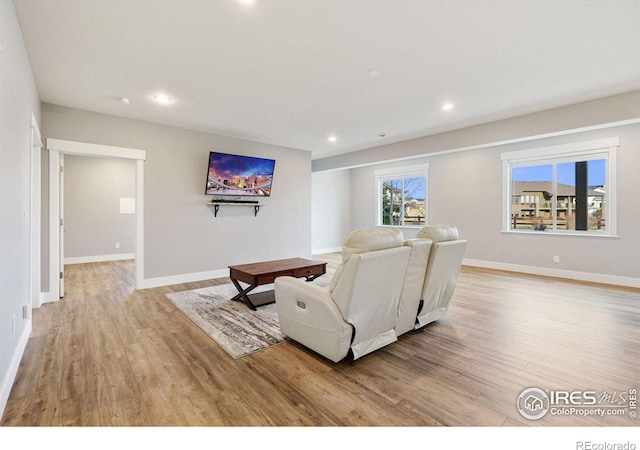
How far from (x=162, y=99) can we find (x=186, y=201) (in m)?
1.81

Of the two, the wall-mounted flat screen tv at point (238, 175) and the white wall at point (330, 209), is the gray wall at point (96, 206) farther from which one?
the white wall at point (330, 209)

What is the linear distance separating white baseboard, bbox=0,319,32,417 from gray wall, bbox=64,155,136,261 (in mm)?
5005

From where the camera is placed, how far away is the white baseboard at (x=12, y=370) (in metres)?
1.82

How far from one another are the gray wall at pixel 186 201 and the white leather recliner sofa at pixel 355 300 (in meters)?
3.22

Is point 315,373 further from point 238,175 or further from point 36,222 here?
point 238,175

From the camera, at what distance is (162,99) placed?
3.93 metres

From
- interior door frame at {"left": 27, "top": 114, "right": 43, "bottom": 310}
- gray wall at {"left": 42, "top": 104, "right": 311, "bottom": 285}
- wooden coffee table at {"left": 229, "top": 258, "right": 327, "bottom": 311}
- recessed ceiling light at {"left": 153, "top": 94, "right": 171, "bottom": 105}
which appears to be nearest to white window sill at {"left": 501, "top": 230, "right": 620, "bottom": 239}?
wooden coffee table at {"left": 229, "top": 258, "right": 327, "bottom": 311}

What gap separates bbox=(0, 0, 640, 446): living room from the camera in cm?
246

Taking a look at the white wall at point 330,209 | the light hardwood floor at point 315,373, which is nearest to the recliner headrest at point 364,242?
the light hardwood floor at point 315,373

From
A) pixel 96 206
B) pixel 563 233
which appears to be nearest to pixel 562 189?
pixel 563 233

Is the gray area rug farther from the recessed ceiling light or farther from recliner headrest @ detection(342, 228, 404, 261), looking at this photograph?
the recessed ceiling light

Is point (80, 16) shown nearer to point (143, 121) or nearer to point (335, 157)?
point (143, 121)
